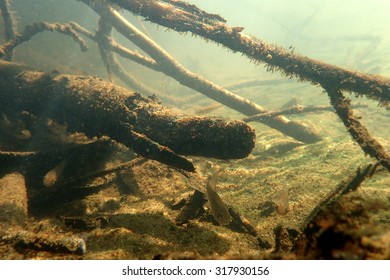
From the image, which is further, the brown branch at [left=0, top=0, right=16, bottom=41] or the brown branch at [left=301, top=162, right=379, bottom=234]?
the brown branch at [left=0, top=0, right=16, bottom=41]

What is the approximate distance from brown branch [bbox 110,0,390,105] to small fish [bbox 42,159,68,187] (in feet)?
10.8

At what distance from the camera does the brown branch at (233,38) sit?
15.9 ft

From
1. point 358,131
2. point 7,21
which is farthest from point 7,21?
point 358,131

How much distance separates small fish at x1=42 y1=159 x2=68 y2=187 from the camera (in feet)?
13.3

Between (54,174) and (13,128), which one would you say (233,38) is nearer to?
(54,174)

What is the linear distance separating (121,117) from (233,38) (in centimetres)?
288

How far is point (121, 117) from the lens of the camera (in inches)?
161

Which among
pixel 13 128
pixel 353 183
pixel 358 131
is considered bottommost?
pixel 13 128

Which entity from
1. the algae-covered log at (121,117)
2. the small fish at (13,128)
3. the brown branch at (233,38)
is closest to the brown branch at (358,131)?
the brown branch at (233,38)

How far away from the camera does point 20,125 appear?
5258 millimetres

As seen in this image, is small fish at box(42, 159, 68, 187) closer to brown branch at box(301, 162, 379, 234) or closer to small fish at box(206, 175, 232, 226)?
small fish at box(206, 175, 232, 226)

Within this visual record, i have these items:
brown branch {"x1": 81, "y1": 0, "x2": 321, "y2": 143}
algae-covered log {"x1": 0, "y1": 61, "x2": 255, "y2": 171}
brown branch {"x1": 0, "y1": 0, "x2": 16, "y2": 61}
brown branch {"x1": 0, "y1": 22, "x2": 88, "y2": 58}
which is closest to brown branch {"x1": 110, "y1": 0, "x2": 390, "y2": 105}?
algae-covered log {"x1": 0, "y1": 61, "x2": 255, "y2": 171}
